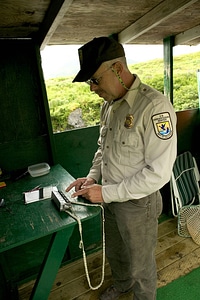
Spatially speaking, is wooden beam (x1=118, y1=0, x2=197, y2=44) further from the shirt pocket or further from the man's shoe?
the man's shoe

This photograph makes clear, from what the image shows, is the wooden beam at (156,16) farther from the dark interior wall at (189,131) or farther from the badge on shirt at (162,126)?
the dark interior wall at (189,131)

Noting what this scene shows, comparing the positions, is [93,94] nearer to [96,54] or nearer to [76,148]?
[76,148]

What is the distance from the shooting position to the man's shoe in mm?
1671

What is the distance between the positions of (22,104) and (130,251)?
1.33m

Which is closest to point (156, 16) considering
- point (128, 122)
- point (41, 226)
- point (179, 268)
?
point (128, 122)

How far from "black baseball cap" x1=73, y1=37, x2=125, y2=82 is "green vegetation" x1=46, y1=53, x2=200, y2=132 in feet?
3.05

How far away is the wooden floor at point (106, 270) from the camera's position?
1.80 meters

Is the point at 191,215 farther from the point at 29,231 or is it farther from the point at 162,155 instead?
the point at 29,231

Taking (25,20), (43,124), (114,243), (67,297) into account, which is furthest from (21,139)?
(67,297)

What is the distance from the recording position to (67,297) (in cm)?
177

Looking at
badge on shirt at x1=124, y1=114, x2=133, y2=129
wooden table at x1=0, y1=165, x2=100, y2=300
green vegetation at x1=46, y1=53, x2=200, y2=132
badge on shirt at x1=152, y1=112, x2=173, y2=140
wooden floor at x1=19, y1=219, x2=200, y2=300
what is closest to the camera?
wooden table at x1=0, y1=165, x2=100, y2=300

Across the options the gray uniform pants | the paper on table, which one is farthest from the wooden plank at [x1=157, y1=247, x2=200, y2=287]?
the paper on table

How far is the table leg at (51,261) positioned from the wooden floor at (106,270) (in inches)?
28.0

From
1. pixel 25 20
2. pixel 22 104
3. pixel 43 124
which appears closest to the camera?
pixel 25 20
